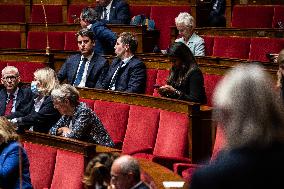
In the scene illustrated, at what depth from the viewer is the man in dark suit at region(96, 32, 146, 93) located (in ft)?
5.64

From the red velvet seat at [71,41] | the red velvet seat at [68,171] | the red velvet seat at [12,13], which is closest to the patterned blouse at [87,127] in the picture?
the red velvet seat at [68,171]

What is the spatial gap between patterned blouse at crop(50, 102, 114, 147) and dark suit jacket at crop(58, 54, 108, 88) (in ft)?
1.35

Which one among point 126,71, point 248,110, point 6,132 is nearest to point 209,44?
point 126,71

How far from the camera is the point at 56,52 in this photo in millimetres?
2021

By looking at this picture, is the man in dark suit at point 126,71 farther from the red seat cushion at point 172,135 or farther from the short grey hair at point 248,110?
the short grey hair at point 248,110

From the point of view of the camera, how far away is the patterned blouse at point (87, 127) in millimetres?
1376

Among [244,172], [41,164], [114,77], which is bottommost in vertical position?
[41,164]

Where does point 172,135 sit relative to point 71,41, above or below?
below

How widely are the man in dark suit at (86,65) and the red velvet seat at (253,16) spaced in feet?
1.68

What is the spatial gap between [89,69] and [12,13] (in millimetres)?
899

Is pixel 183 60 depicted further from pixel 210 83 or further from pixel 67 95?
pixel 67 95

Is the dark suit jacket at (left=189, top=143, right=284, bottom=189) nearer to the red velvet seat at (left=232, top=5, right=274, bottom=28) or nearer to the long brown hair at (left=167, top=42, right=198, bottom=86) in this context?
the long brown hair at (left=167, top=42, right=198, bottom=86)

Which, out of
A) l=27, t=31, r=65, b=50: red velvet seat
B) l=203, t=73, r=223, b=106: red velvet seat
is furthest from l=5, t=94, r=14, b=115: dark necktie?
l=27, t=31, r=65, b=50: red velvet seat

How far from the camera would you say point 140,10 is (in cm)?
233
